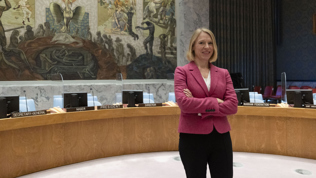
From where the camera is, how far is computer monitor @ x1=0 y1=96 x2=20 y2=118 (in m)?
3.64

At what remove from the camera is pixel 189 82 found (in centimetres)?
194

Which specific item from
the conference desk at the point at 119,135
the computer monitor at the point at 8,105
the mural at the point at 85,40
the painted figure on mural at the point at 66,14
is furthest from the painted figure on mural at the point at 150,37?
the computer monitor at the point at 8,105

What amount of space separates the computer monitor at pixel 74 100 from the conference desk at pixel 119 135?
184 millimetres

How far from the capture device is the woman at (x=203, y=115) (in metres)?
1.82

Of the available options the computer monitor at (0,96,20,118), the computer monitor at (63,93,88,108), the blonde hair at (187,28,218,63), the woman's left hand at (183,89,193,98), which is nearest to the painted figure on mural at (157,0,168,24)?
the computer monitor at (63,93,88,108)

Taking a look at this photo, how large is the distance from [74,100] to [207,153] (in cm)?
308

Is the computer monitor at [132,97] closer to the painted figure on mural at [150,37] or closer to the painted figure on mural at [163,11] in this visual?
the painted figure on mural at [150,37]

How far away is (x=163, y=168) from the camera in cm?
419

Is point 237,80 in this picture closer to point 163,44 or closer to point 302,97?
point 163,44

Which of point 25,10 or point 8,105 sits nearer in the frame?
point 8,105

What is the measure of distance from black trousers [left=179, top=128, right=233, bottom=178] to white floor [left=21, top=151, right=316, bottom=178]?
2061 millimetres

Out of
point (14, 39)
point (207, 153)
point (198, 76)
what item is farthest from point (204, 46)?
point (14, 39)

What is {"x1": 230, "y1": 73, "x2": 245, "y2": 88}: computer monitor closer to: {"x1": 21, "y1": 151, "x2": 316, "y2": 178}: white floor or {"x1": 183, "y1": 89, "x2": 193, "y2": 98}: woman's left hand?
{"x1": 21, "y1": 151, "x2": 316, "y2": 178}: white floor

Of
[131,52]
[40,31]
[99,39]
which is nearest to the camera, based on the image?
[40,31]
